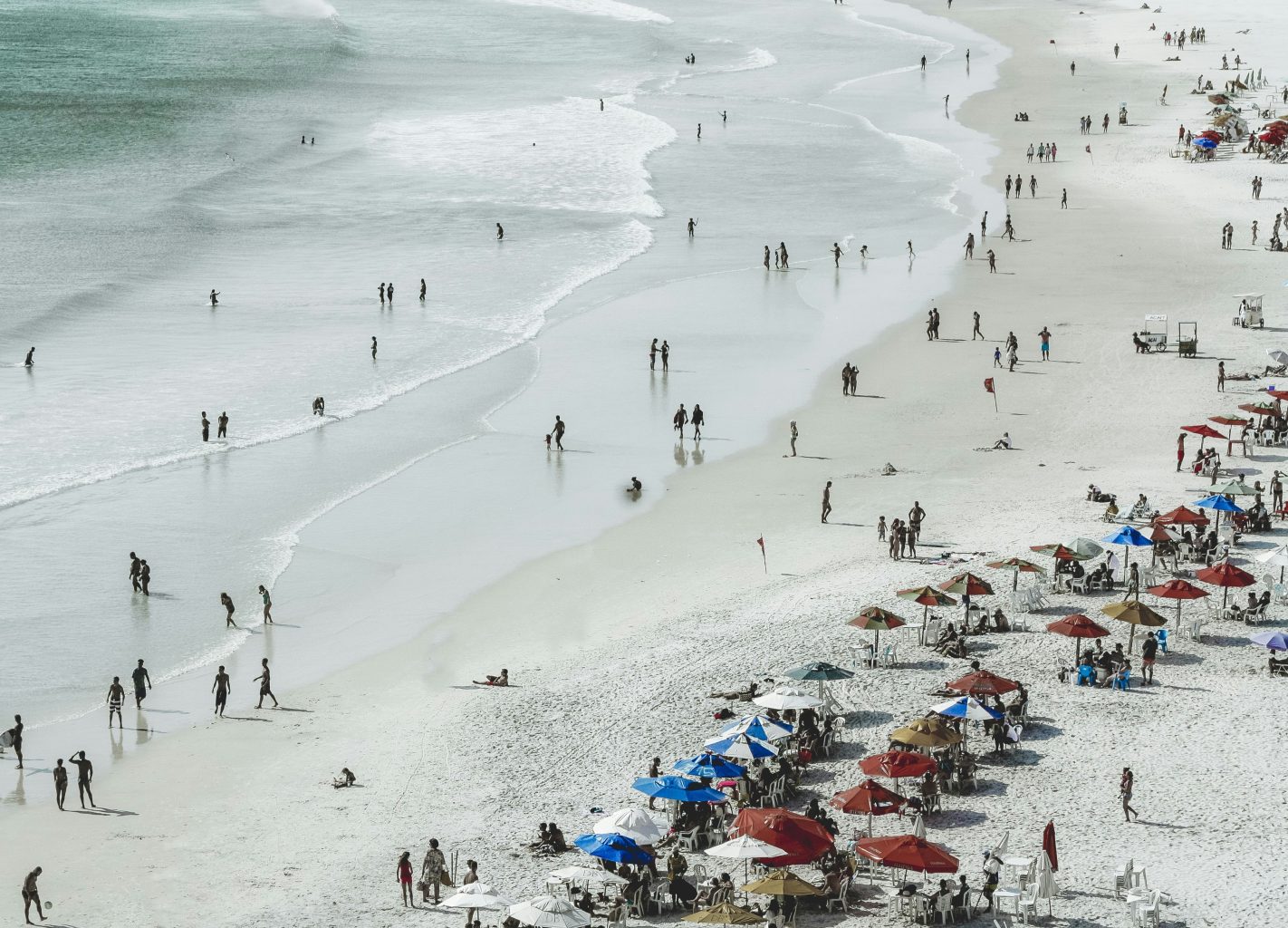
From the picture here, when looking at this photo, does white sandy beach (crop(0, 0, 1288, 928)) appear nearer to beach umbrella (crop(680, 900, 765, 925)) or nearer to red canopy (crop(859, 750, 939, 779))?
red canopy (crop(859, 750, 939, 779))

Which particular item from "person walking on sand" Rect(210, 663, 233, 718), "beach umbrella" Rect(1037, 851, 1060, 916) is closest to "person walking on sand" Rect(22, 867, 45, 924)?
"person walking on sand" Rect(210, 663, 233, 718)

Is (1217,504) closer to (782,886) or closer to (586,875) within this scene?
(782,886)

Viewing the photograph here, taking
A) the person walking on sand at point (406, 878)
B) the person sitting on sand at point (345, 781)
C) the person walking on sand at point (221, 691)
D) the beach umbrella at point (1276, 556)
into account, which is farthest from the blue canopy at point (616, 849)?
the beach umbrella at point (1276, 556)

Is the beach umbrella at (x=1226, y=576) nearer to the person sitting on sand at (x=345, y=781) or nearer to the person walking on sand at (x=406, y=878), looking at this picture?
the person walking on sand at (x=406, y=878)

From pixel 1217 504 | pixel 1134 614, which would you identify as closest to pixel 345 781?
pixel 1134 614

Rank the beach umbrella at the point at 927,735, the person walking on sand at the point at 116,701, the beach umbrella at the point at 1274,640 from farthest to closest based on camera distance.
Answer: the person walking on sand at the point at 116,701, the beach umbrella at the point at 1274,640, the beach umbrella at the point at 927,735

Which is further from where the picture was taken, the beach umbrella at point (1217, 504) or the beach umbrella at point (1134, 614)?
the beach umbrella at point (1217, 504)
